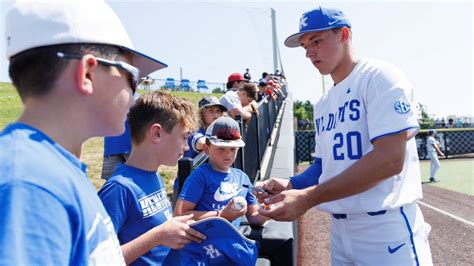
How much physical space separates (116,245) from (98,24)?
0.62m

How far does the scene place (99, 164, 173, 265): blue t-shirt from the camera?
5.82 feet

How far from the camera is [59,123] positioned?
989mm

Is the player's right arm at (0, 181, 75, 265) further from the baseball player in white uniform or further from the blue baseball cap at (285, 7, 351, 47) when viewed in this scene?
the blue baseball cap at (285, 7, 351, 47)

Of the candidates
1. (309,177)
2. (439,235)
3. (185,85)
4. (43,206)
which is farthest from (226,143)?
(185,85)

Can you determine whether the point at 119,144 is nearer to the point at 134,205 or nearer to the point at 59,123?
the point at 134,205

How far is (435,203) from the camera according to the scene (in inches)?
416

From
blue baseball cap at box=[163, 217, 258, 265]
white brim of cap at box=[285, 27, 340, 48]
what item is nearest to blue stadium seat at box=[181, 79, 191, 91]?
white brim of cap at box=[285, 27, 340, 48]

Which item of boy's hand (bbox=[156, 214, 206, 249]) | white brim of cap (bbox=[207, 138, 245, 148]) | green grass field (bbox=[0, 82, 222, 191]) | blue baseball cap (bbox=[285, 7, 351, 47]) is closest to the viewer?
boy's hand (bbox=[156, 214, 206, 249])

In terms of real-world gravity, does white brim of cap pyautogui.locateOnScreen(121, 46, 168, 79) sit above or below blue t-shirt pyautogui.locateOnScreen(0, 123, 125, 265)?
above

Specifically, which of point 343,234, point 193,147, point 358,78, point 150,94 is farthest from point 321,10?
Result: point 193,147

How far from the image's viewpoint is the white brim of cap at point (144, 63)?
1.28 meters

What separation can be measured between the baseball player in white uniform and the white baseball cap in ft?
4.31

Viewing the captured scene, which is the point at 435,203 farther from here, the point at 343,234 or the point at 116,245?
the point at 116,245

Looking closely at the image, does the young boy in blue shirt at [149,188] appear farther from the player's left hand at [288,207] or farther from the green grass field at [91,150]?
the green grass field at [91,150]
